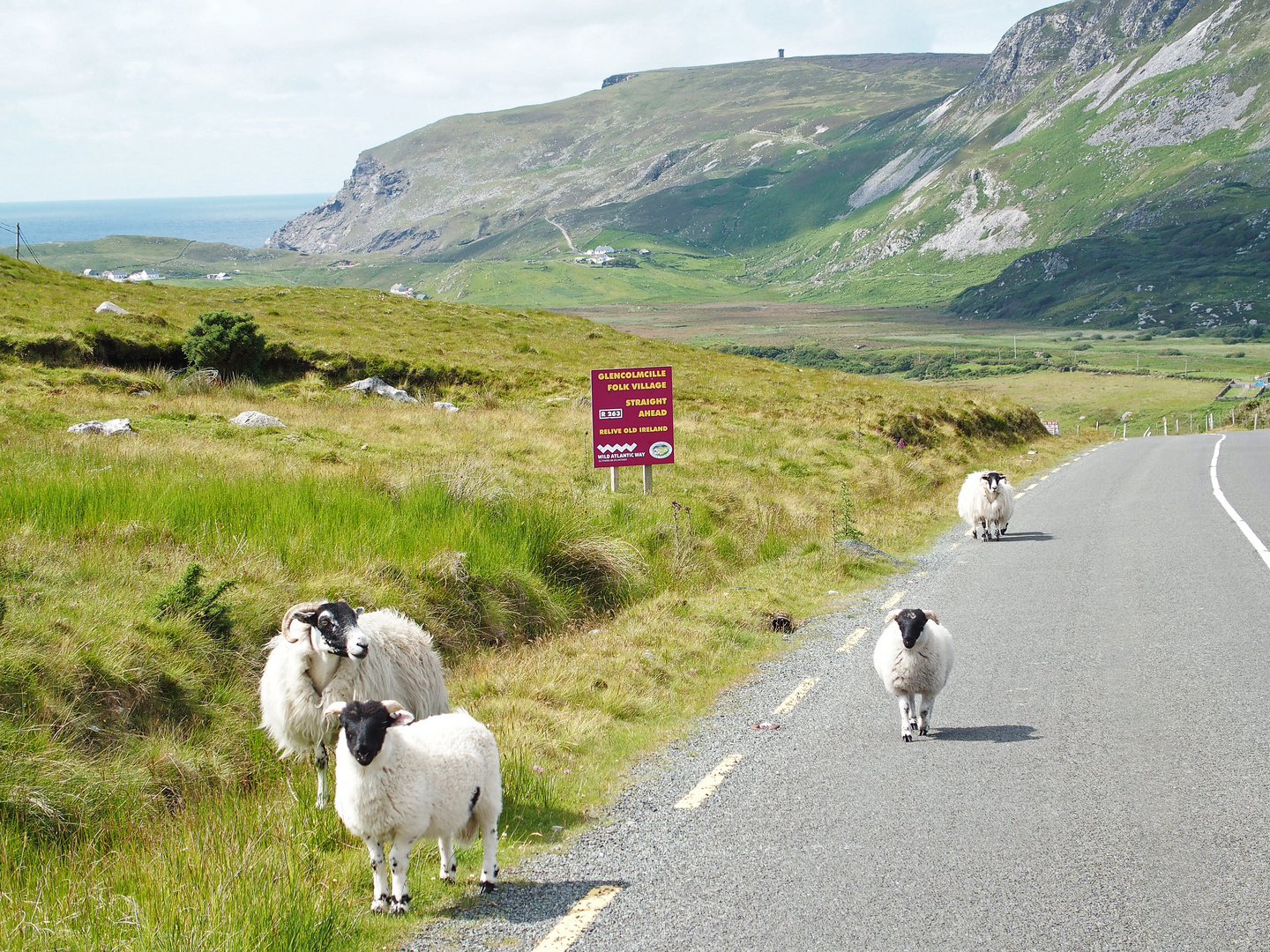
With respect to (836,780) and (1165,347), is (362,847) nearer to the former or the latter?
(836,780)

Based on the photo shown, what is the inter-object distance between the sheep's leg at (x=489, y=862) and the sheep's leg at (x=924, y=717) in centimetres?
410

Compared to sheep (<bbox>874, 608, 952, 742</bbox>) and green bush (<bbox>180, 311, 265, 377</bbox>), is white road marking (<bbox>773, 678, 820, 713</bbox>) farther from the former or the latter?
green bush (<bbox>180, 311, 265, 377</bbox>)

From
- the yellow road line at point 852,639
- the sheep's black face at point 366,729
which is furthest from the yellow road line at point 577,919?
the yellow road line at point 852,639

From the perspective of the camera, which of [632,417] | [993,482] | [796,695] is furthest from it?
[993,482]

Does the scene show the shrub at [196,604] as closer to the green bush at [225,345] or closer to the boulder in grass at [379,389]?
the boulder in grass at [379,389]

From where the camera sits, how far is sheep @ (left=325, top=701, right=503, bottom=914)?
5156mm

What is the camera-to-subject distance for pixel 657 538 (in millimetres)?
15578

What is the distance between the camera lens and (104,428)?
55.3 ft

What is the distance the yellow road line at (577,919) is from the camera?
484 cm

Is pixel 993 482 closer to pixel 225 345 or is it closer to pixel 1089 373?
pixel 225 345

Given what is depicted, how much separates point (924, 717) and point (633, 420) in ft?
34.1

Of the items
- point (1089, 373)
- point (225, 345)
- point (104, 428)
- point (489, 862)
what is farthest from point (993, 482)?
point (1089, 373)

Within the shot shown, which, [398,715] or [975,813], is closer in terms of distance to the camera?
[398,715]

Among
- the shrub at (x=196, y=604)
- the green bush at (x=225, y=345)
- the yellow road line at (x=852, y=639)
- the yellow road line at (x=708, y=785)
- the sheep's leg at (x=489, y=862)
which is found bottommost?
the yellow road line at (x=852, y=639)
